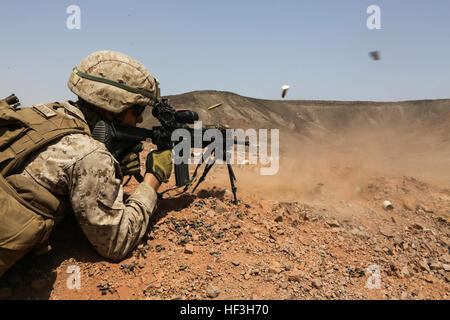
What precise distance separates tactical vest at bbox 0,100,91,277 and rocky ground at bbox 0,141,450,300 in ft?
1.69

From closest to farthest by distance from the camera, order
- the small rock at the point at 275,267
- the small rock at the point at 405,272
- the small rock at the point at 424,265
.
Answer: the small rock at the point at 275,267
the small rock at the point at 405,272
the small rock at the point at 424,265

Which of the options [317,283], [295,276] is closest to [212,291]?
[295,276]

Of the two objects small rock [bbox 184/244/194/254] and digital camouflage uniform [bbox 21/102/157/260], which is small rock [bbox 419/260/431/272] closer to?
small rock [bbox 184/244/194/254]

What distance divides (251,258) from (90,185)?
1.86 meters

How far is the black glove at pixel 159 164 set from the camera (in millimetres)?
3443

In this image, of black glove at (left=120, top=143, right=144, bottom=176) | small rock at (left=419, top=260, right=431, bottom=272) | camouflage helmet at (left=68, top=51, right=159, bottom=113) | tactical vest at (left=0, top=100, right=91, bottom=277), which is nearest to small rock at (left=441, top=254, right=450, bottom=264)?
small rock at (left=419, top=260, right=431, bottom=272)

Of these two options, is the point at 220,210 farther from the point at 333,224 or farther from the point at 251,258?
the point at 333,224

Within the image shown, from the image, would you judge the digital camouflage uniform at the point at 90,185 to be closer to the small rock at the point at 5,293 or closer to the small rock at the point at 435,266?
the small rock at the point at 5,293

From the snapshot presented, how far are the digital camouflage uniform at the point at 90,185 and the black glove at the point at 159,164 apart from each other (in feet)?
1.85

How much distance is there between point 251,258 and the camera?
3.33m

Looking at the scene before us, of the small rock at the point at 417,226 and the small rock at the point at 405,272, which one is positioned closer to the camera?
the small rock at the point at 405,272

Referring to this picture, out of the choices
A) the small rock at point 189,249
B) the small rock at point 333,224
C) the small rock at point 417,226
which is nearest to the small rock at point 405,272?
the small rock at point 333,224

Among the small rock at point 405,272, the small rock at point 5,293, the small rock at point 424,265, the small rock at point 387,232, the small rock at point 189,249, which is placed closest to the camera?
the small rock at point 5,293
